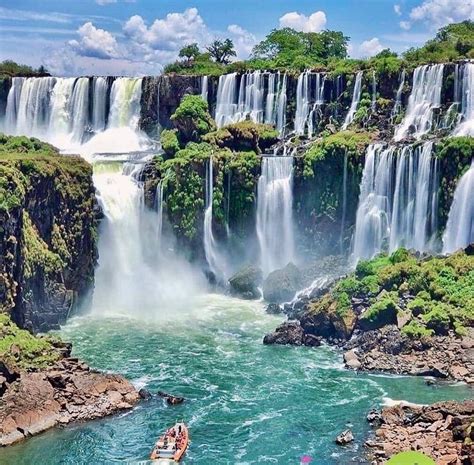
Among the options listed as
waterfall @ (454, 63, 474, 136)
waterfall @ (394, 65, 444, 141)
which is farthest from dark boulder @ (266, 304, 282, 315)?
waterfall @ (454, 63, 474, 136)

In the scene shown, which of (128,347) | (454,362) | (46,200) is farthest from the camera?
(46,200)

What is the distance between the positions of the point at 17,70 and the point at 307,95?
27435 mm

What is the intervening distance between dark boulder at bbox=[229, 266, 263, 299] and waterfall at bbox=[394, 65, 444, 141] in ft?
45.8

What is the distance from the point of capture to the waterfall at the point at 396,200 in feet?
166

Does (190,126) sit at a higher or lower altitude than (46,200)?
higher

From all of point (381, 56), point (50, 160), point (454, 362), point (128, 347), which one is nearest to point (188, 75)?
point (381, 56)

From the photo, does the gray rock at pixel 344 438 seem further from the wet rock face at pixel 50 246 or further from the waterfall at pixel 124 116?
the waterfall at pixel 124 116

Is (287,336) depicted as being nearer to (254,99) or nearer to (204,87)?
(254,99)

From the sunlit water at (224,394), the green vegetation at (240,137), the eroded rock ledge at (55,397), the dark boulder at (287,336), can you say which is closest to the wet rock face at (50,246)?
the sunlit water at (224,394)

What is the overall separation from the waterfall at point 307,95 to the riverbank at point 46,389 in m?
32.3

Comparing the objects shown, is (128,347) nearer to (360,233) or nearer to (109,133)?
(360,233)

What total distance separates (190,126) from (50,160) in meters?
15.5

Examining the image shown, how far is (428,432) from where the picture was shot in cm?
3044

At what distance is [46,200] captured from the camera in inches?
1873
